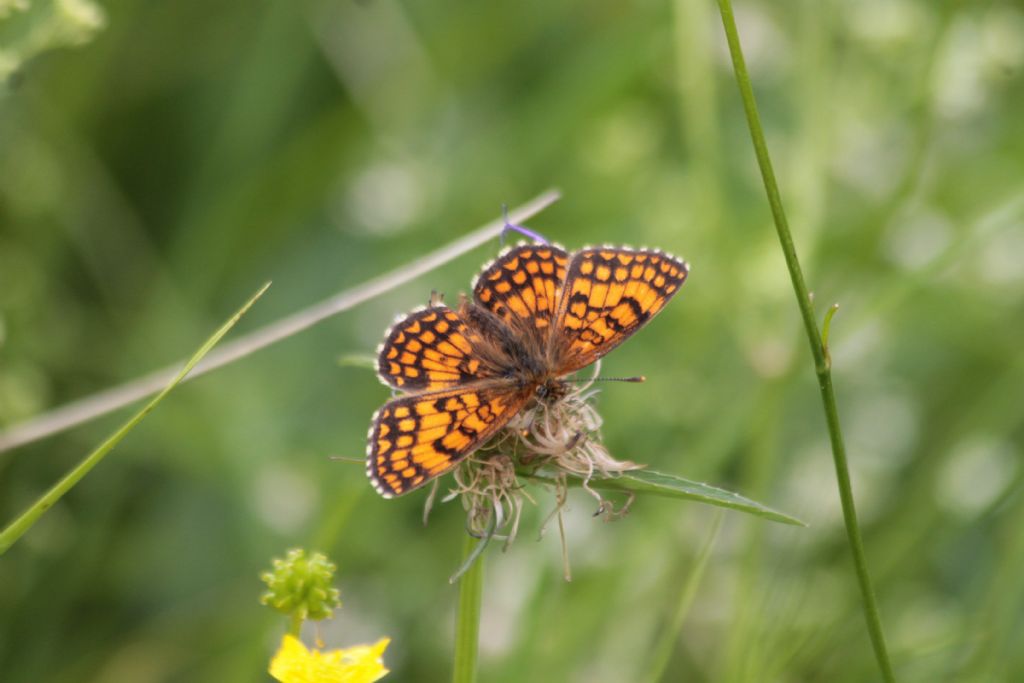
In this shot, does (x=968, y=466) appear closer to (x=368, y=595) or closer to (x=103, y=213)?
(x=368, y=595)

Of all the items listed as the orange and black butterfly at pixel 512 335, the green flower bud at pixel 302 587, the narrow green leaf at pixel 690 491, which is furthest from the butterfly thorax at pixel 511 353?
the green flower bud at pixel 302 587

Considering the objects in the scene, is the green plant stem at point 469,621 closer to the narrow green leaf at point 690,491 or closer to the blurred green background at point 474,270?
the narrow green leaf at point 690,491

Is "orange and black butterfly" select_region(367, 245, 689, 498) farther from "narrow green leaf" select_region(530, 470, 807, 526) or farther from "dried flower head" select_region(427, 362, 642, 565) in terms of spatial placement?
"narrow green leaf" select_region(530, 470, 807, 526)

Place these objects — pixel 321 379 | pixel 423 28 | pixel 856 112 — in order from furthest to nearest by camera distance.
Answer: pixel 423 28, pixel 321 379, pixel 856 112

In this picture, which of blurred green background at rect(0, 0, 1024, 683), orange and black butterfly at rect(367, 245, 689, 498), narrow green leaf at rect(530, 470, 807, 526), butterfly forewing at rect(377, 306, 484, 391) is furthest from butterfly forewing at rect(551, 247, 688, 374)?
blurred green background at rect(0, 0, 1024, 683)

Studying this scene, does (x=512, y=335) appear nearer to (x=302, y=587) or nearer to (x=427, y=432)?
(x=427, y=432)

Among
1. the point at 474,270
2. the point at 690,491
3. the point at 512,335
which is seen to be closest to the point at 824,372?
the point at 690,491

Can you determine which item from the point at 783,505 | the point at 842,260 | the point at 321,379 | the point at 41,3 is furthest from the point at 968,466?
the point at 41,3
